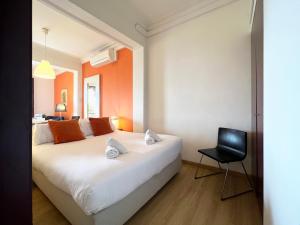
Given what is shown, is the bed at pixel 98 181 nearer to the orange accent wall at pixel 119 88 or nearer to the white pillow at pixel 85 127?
the white pillow at pixel 85 127

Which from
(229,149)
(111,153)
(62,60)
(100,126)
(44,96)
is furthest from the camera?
(44,96)

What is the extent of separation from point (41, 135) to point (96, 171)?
4.89 feet

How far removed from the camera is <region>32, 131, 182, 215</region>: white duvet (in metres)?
1.00

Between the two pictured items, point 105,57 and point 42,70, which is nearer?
point 42,70

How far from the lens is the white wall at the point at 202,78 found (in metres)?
2.15

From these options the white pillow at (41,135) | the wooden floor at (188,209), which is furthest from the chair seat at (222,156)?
the white pillow at (41,135)

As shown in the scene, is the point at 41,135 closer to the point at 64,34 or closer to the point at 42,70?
the point at 42,70

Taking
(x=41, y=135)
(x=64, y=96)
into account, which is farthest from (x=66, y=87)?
(x=41, y=135)

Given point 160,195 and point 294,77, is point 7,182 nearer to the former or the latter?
point 294,77

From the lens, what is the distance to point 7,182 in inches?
20.4

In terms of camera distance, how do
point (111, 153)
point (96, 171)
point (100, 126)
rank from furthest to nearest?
point (100, 126)
point (111, 153)
point (96, 171)

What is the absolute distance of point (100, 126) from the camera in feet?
9.00

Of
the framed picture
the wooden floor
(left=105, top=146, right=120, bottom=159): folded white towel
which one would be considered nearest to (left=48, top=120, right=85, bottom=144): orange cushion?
the wooden floor

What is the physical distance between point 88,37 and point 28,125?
137 inches
